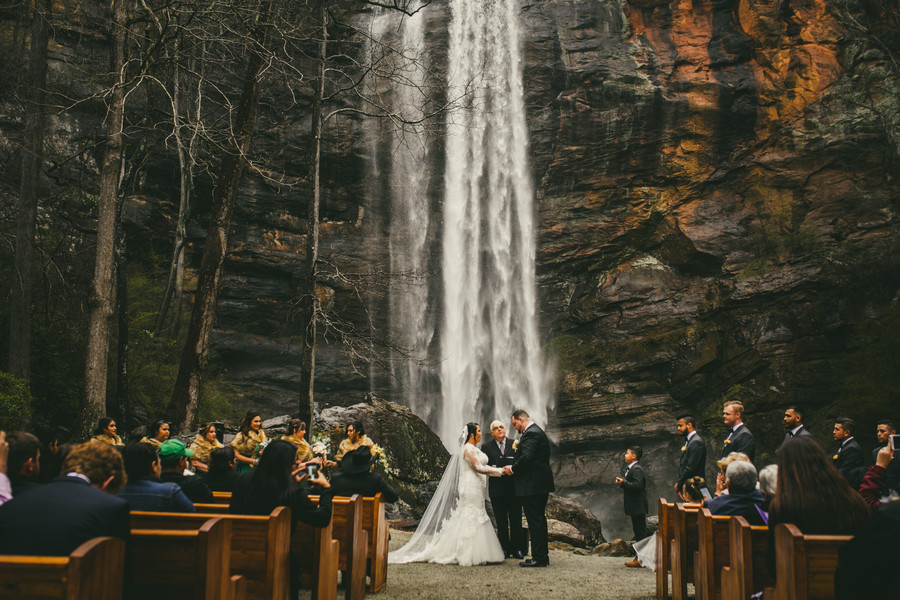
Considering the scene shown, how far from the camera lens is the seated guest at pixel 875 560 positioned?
8.50ft

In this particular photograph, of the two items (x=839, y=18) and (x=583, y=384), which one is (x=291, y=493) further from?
(x=839, y=18)

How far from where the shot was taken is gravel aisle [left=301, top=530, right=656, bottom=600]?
6582 millimetres

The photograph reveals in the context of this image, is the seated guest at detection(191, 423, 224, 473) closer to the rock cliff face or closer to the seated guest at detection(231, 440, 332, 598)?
the seated guest at detection(231, 440, 332, 598)

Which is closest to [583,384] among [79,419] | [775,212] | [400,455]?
[775,212]

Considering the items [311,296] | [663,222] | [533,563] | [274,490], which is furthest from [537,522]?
[663,222]

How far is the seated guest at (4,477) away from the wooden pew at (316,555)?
186 cm

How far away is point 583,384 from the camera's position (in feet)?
81.2

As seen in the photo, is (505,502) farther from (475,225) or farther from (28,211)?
(475,225)

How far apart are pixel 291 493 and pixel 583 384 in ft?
69.8

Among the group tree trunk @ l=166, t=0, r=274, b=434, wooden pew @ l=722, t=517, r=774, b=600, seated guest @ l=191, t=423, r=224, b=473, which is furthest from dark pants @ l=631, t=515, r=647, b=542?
tree trunk @ l=166, t=0, r=274, b=434

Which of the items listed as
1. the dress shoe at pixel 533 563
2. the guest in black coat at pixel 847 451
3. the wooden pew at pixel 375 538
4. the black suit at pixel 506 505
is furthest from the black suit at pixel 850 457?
the wooden pew at pixel 375 538

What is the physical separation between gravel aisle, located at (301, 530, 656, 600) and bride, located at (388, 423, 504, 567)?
226 millimetres

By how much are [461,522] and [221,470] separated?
11.0ft

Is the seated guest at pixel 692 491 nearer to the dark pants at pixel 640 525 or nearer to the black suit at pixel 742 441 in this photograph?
the black suit at pixel 742 441
